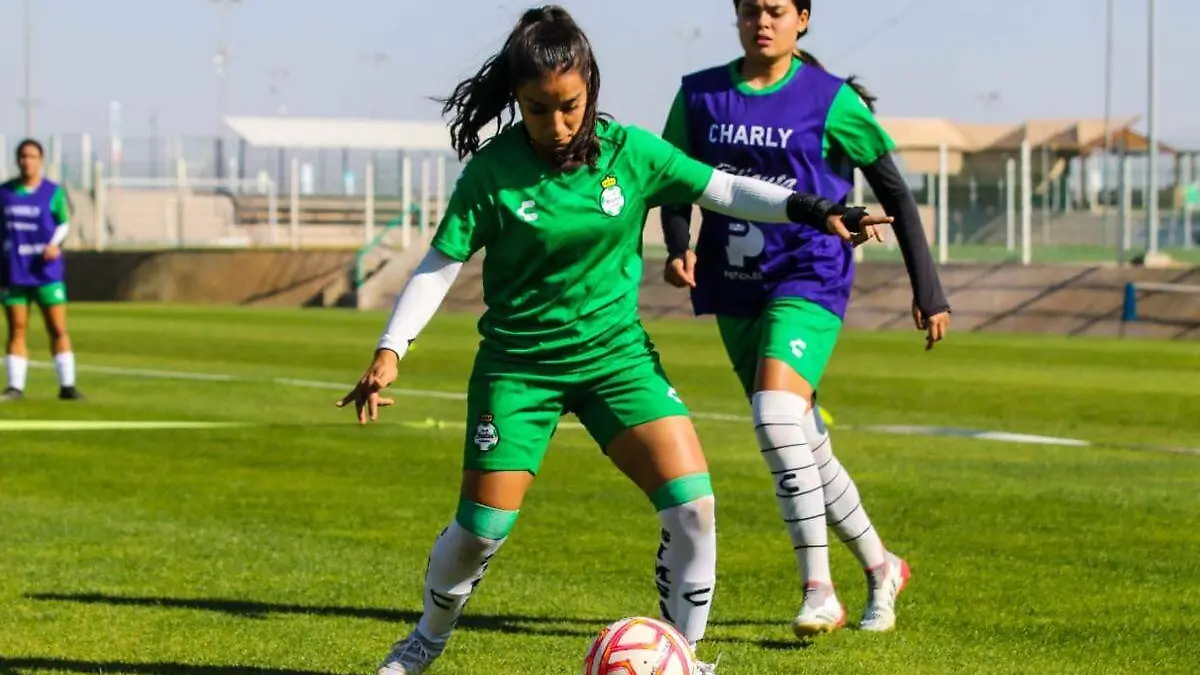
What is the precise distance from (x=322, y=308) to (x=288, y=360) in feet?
51.2

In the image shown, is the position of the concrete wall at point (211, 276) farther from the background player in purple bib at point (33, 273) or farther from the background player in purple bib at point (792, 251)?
the background player in purple bib at point (792, 251)

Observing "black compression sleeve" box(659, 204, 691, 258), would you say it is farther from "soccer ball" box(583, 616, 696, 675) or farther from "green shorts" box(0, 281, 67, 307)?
"green shorts" box(0, 281, 67, 307)

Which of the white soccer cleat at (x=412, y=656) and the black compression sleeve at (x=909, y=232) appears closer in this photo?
the white soccer cleat at (x=412, y=656)

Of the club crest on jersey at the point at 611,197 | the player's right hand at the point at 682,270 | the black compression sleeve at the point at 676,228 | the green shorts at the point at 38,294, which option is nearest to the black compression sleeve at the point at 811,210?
the club crest on jersey at the point at 611,197

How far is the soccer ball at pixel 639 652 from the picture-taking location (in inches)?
214

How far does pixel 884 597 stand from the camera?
725 cm

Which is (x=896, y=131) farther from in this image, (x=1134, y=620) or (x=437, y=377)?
(x=1134, y=620)

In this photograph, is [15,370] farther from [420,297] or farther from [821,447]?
[420,297]

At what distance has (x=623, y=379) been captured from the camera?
5793 millimetres

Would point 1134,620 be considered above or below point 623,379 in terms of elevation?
below

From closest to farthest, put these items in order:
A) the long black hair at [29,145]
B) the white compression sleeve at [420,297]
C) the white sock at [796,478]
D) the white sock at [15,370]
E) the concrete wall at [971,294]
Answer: the white compression sleeve at [420,297], the white sock at [796,478], the long black hair at [29,145], the white sock at [15,370], the concrete wall at [971,294]

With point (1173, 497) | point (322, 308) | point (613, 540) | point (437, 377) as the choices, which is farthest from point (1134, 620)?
point (322, 308)

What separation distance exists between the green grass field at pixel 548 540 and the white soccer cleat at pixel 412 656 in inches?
16.9

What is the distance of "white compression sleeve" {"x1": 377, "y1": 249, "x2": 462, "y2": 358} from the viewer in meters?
5.60
